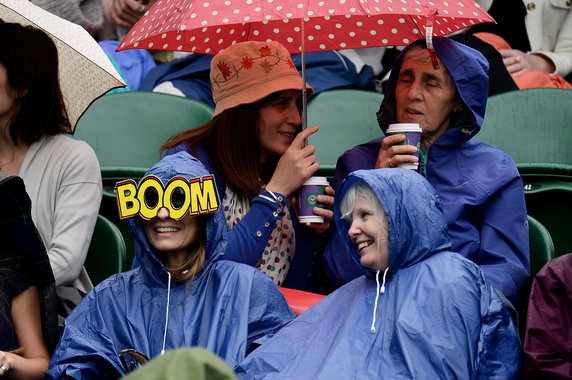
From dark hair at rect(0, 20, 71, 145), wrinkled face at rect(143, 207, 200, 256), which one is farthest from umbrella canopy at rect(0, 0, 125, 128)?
wrinkled face at rect(143, 207, 200, 256)

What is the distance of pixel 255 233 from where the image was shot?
4.37 meters

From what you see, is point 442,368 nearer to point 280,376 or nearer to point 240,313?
point 280,376

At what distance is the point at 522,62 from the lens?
6254 millimetres

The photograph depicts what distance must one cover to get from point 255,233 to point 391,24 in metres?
Answer: 1.30

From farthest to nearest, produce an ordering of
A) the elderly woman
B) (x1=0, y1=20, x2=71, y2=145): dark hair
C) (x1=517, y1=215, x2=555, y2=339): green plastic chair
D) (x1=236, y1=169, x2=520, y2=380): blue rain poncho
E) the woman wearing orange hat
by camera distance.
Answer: (x1=0, y1=20, x2=71, y2=145): dark hair, the woman wearing orange hat, (x1=517, y1=215, x2=555, y2=339): green plastic chair, the elderly woman, (x1=236, y1=169, x2=520, y2=380): blue rain poncho

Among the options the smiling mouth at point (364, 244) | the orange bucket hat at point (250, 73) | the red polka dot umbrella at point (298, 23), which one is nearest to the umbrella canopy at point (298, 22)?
the red polka dot umbrella at point (298, 23)

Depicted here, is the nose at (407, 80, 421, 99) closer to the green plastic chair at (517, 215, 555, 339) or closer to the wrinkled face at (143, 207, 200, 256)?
the green plastic chair at (517, 215, 555, 339)

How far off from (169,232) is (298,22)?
5.71ft

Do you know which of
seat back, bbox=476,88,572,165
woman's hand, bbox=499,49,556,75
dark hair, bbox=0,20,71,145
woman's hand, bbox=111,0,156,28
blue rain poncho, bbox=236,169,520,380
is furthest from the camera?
woman's hand, bbox=111,0,156,28

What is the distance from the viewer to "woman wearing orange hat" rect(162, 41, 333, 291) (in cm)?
453

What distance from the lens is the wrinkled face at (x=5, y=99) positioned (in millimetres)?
4609

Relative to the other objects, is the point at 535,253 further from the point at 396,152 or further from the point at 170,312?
the point at 170,312

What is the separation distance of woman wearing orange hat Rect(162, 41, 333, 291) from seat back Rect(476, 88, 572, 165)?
4.14 feet

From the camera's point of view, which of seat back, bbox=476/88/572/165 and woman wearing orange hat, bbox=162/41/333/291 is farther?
seat back, bbox=476/88/572/165
